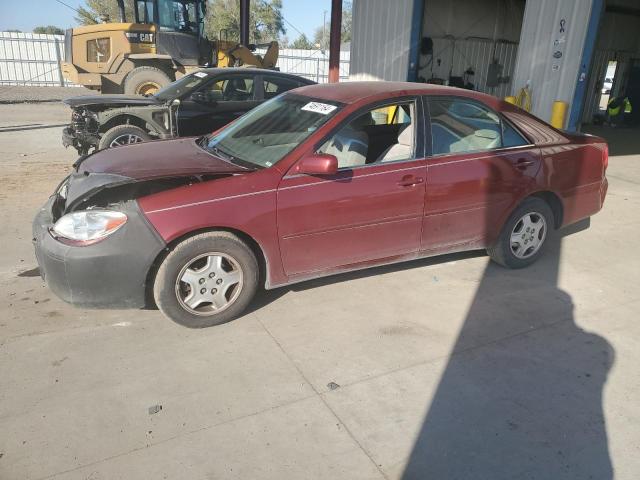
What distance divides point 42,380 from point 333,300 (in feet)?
6.68

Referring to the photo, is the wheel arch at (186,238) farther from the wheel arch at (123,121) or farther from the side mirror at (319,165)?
the wheel arch at (123,121)

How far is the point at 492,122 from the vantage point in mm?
4387

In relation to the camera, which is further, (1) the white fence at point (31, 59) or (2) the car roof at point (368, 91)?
(1) the white fence at point (31, 59)

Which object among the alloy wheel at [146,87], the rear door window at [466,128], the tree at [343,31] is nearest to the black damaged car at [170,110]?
the rear door window at [466,128]

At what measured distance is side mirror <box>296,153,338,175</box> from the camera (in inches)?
134

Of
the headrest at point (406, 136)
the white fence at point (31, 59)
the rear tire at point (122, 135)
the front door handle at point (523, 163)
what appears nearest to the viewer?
the headrest at point (406, 136)

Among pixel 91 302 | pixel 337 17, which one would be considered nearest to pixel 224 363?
pixel 91 302

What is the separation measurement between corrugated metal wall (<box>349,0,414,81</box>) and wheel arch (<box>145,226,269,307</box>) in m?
9.46

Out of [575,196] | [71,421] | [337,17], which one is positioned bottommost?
[71,421]

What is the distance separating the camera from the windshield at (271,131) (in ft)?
12.3

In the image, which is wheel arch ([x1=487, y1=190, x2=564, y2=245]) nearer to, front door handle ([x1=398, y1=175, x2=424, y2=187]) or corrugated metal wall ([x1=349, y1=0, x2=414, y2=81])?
front door handle ([x1=398, y1=175, x2=424, y2=187])

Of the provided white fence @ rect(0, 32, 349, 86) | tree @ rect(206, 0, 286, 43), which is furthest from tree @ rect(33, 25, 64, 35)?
white fence @ rect(0, 32, 349, 86)

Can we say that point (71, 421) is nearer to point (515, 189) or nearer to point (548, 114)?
point (515, 189)

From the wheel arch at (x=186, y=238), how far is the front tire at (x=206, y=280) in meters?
0.03
